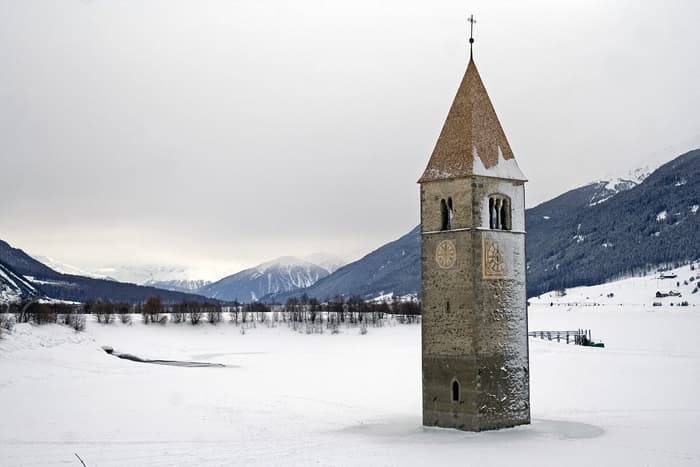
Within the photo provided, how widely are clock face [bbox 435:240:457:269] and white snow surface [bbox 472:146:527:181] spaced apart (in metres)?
3.50

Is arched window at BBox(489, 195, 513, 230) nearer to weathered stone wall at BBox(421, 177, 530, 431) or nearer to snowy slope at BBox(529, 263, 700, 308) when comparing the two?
weathered stone wall at BBox(421, 177, 530, 431)

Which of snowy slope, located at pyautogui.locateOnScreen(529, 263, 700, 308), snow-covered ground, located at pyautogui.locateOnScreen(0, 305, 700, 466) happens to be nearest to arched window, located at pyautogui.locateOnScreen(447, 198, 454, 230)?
snow-covered ground, located at pyautogui.locateOnScreen(0, 305, 700, 466)

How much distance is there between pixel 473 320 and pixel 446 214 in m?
5.24

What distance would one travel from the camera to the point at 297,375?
65.2 m

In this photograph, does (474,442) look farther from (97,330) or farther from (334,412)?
(97,330)

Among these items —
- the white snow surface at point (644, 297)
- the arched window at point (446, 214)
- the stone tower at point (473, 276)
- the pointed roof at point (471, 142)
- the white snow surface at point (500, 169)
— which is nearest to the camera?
the stone tower at point (473, 276)

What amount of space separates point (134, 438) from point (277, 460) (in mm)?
7785

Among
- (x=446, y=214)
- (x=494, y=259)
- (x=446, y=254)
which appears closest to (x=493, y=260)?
(x=494, y=259)

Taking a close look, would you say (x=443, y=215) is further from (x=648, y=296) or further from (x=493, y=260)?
(x=648, y=296)

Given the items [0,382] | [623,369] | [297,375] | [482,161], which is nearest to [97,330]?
[297,375]

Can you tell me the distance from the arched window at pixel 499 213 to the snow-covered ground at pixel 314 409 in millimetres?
9295

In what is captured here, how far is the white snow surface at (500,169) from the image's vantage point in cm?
4131

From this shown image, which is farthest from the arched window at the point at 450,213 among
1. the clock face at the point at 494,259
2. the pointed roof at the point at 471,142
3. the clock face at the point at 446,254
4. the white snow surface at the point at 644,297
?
the white snow surface at the point at 644,297

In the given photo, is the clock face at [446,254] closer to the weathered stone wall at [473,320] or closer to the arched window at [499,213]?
the weathered stone wall at [473,320]
